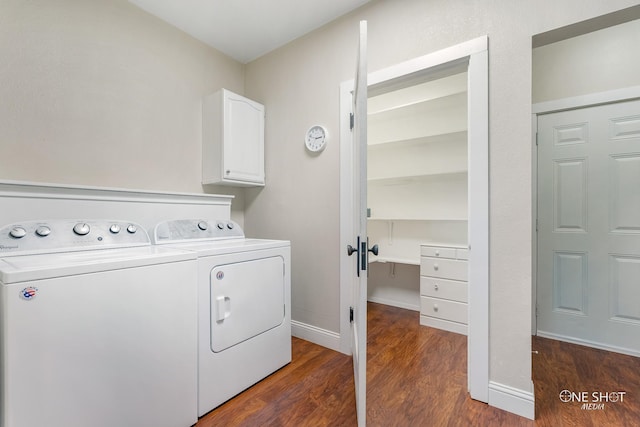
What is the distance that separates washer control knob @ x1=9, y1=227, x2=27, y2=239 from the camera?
1273mm

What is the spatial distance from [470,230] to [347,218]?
817 millimetres

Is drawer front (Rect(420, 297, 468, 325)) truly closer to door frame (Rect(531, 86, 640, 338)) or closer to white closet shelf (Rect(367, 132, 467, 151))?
door frame (Rect(531, 86, 640, 338))

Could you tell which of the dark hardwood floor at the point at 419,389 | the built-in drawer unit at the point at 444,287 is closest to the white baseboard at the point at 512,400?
the dark hardwood floor at the point at 419,389

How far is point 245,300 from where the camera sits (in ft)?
5.32

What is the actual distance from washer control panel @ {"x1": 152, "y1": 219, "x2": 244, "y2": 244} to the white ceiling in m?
1.55

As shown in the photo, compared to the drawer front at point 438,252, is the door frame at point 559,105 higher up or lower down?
higher up

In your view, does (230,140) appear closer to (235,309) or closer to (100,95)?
(100,95)

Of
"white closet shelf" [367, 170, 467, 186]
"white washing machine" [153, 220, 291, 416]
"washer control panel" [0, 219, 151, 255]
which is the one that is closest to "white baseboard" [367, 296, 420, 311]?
"white closet shelf" [367, 170, 467, 186]

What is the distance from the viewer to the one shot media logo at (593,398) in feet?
4.86

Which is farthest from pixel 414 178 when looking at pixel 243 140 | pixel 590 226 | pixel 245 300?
pixel 245 300

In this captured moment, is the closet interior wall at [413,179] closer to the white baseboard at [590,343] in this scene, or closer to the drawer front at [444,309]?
the drawer front at [444,309]

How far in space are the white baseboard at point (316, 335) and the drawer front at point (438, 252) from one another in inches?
46.4

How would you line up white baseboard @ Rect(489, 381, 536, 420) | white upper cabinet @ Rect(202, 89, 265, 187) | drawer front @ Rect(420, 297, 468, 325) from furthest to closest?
drawer front @ Rect(420, 297, 468, 325)
white upper cabinet @ Rect(202, 89, 265, 187)
white baseboard @ Rect(489, 381, 536, 420)

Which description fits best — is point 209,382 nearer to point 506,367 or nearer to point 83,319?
point 83,319
